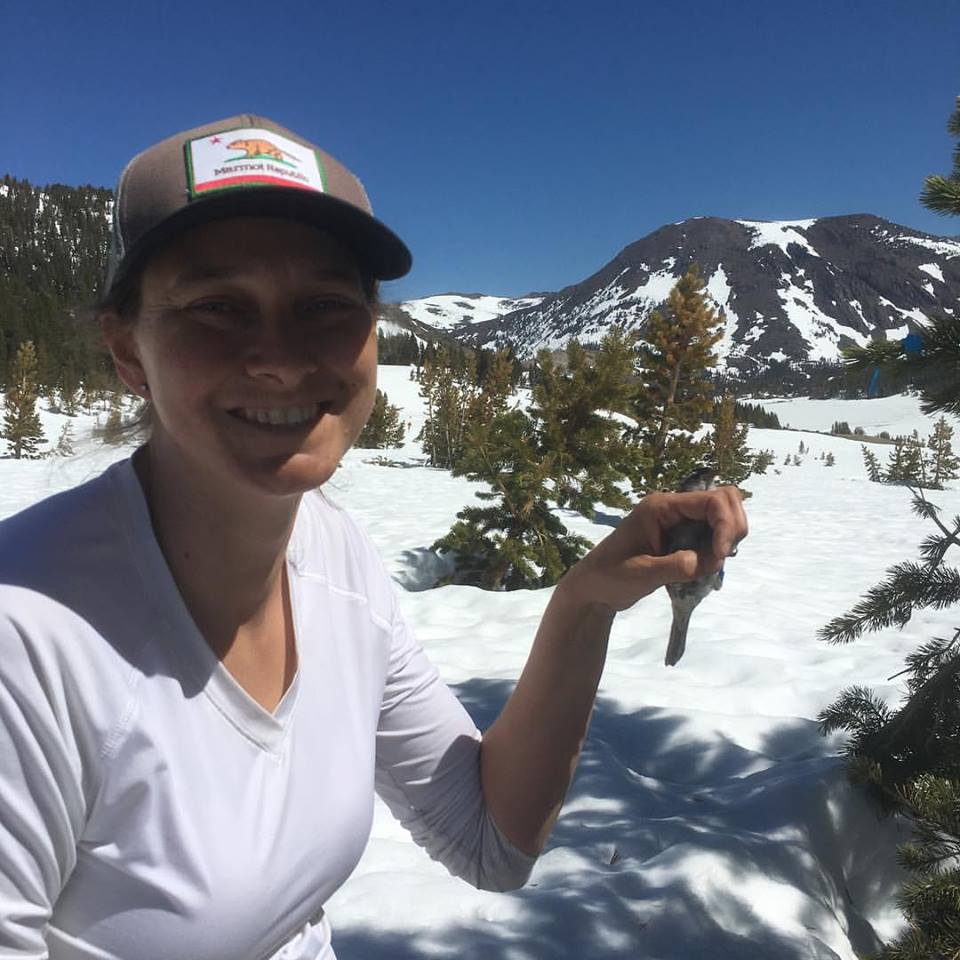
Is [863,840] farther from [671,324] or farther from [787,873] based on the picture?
[671,324]

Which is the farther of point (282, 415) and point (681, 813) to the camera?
point (681, 813)

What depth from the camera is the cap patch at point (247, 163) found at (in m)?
1.06

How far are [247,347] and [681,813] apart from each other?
8.82 ft

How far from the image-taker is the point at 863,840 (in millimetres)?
2514

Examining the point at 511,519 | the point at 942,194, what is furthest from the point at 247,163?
the point at 511,519

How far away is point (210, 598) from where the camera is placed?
130 cm

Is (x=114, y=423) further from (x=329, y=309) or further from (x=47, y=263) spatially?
(x=47, y=263)

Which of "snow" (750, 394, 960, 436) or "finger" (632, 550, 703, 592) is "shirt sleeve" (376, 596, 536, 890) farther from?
"snow" (750, 394, 960, 436)

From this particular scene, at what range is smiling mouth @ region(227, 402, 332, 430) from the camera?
1.18 meters

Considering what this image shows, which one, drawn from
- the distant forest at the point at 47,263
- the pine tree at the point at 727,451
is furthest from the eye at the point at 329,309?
the distant forest at the point at 47,263

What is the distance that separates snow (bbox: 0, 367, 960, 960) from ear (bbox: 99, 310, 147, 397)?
0.53 metres

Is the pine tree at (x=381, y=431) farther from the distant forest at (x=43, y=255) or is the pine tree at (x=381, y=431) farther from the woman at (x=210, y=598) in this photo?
the woman at (x=210, y=598)

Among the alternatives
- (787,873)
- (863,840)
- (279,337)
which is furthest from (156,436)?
(863,840)

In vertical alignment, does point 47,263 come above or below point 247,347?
above
